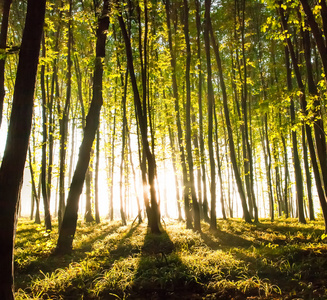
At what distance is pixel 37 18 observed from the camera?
3.65 metres

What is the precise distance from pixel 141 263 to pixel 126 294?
1.34 metres

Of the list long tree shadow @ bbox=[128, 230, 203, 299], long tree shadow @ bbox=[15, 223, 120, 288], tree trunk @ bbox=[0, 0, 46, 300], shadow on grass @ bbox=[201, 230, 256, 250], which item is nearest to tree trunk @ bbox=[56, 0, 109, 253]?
long tree shadow @ bbox=[15, 223, 120, 288]

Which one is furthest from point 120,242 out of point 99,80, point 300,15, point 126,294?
point 300,15

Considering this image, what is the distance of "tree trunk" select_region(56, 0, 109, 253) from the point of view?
7.14m

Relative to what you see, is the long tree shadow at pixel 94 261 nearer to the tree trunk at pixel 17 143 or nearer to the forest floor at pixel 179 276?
the forest floor at pixel 179 276

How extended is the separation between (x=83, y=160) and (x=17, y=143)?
4088 millimetres

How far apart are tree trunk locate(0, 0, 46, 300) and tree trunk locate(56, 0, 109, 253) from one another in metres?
3.66

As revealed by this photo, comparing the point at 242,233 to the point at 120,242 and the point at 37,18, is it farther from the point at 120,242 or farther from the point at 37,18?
the point at 37,18

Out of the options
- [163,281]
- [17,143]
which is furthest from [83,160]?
[163,281]

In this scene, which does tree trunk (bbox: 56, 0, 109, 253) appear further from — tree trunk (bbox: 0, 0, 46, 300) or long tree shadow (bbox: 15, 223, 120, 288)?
tree trunk (bbox: 0, 0, 46, 300)

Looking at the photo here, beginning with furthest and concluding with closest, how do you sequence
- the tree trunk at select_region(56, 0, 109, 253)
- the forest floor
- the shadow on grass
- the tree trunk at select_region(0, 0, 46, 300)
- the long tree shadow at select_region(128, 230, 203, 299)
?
the shadow on grass → the tree trunk at select_region(56, 0, 109, 253) → the long tree shadow at select_region(128, 230, 203, 299) → the forest floor → the tree trunk at select_region(0, 0, 46, 300)

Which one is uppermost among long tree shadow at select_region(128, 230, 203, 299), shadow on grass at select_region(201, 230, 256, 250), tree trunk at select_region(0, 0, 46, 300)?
tree trunk at select_region(0, 0, 46, 300)

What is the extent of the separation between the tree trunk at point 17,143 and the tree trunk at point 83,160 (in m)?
3.66

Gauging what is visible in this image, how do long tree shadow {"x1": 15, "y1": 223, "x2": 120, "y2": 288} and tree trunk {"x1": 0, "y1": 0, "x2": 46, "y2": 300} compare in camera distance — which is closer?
tree trunk {"x1": 0, "y1": 0, "x2": 46, "y2": 300}
